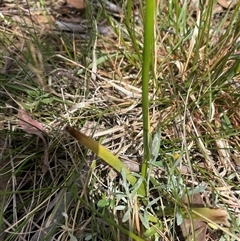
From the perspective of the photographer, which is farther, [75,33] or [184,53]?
[75,33]

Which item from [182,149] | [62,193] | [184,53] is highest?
[184,53]

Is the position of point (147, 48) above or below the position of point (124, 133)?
above

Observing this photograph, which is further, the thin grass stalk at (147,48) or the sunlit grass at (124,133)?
the sunlit grass at (124,133)

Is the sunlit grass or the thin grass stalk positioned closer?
the thin grass stalk

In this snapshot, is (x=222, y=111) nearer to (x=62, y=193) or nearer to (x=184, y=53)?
(x=184, y=53)

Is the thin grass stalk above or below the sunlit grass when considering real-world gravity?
above

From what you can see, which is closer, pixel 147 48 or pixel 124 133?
pixel 147 48

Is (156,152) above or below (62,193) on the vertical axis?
above

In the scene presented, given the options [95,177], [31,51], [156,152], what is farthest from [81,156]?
[31,51]

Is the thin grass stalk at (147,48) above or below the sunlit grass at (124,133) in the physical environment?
above

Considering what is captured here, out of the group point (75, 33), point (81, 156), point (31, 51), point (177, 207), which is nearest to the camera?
point (177, 207)

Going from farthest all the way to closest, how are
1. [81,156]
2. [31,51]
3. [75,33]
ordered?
[75,33]
[31,51]
[81,156]
